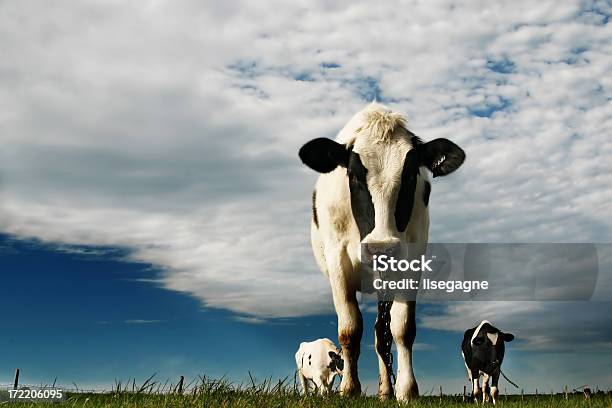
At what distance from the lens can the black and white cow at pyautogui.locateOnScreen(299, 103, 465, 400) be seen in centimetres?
912

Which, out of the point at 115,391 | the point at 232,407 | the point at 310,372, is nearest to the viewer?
the point at 232,407

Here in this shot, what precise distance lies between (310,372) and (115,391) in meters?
11.9

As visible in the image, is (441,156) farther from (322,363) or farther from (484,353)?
(322,363)

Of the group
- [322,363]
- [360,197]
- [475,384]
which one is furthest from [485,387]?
[360,197]

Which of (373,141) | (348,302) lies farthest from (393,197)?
(348,302)

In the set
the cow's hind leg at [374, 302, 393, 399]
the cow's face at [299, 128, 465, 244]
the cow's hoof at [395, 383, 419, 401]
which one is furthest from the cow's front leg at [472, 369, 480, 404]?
the cow's face at [299, 128, 465, 244]

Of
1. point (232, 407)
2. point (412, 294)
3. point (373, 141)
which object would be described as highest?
point (373, 141)

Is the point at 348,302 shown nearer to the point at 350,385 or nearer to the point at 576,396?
the point at 350,385

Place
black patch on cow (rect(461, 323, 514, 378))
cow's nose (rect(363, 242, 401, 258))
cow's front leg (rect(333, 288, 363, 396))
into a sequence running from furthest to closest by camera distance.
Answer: black patch on cow (rect(461, 323, 514, 378)), cow's front leg (rect(333, 288, 363, 396)), cow's nose (rect(363, 242, 401, 258))

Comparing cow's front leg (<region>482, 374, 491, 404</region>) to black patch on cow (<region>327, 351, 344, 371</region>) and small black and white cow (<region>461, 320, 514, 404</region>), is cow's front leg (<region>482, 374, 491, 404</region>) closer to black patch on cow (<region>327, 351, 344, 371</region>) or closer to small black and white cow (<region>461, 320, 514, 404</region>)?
A: small black and white cow (<region>461, 320, 514, 404</region>)

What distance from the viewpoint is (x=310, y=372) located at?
61.5 ft

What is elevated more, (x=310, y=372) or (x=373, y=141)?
(x=373, y=141)

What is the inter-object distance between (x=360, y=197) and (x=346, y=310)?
64.1 inches

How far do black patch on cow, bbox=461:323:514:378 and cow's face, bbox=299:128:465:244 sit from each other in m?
8.28
